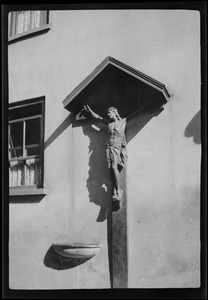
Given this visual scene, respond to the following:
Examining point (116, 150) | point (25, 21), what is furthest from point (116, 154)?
point (25, 21)

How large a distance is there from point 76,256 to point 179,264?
143cm

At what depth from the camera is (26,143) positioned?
235 inches

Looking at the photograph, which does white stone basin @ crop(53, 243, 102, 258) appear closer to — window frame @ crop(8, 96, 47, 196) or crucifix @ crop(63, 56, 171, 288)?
crucifix @ crop(63, 56, 171, 288)

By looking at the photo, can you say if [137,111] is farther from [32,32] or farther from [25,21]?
[25,21]

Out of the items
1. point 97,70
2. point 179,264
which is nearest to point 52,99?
point 97,70

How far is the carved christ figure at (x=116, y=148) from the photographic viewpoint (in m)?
5.01

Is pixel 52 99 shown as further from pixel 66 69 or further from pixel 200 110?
pixel 200 110

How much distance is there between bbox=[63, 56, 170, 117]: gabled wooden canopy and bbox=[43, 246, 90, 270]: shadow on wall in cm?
224

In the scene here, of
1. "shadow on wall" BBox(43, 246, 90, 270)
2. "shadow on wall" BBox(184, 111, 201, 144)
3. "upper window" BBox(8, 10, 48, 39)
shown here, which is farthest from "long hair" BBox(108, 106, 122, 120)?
"shadow on wall" BBox(43, 246, 90, 270)

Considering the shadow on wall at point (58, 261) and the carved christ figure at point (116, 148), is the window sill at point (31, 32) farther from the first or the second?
the shadow on wall at point (58, 261)

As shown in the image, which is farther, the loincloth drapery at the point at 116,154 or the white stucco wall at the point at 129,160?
the loincloth drapery at the point at 116,154

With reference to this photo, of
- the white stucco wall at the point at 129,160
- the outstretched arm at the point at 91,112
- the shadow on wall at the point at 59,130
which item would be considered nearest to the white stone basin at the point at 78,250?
the white stucco wall at the point at 129,160

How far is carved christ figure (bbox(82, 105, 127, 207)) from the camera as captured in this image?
5.01m

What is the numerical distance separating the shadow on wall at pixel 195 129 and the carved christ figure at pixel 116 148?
0.91 meters
